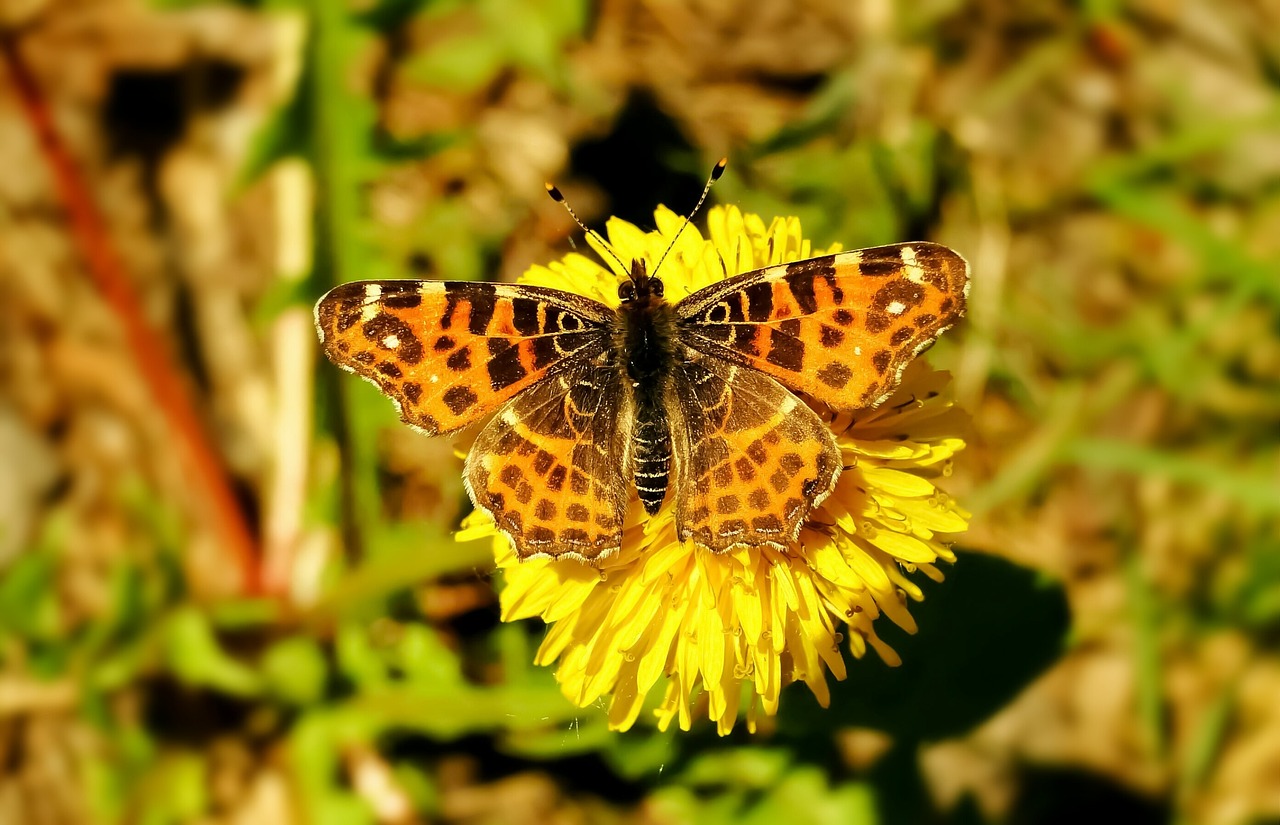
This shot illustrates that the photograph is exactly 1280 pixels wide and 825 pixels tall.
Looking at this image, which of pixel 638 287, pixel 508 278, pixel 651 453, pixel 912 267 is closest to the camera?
pixel 912 267

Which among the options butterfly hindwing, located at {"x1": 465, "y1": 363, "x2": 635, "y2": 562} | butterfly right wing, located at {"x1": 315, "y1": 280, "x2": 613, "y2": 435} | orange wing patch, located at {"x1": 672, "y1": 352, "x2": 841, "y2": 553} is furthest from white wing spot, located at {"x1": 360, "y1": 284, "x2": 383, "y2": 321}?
orange wing patch, located at {"x1": 672, "y1": 352, "x2": 841, "y2": 553}

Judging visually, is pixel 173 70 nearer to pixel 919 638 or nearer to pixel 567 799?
pixel 567 799

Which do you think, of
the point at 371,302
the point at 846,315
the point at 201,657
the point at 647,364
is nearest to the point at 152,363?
the point at 201,657

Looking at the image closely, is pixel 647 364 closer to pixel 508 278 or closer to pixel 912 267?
pixel 912 267

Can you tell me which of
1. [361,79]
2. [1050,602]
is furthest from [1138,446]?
[361,79]

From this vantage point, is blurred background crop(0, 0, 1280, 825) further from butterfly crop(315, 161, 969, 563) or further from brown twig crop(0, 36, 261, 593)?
butterfly crop(315, 161, 969, 563)
